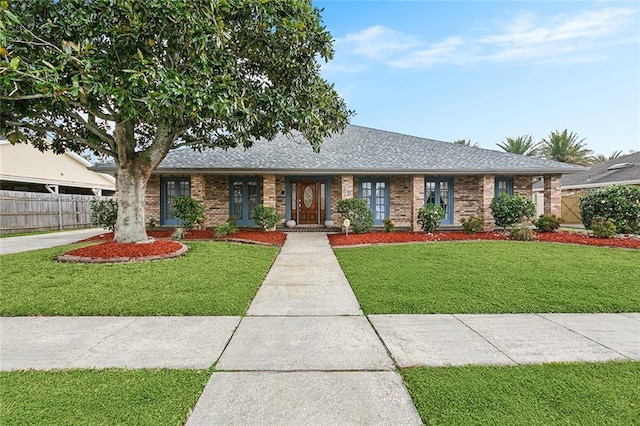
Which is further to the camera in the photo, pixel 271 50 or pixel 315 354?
pixel 271 50

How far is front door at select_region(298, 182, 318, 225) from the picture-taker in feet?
45.2

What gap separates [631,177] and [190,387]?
81.4 ft

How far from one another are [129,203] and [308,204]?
7.22 m

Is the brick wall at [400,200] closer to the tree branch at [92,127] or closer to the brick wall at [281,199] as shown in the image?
the brick wall at [281,199]

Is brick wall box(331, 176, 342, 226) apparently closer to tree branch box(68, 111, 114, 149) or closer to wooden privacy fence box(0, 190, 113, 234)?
tree branch box(68, 111, 114, 149)

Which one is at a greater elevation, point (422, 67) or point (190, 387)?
point (422, 67)

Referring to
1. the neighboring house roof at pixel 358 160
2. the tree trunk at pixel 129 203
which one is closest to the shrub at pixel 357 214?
the neighboring house roof at pixel 358 160

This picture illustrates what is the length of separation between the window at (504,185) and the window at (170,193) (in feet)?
45.5

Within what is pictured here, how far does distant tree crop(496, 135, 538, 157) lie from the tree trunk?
28988mm

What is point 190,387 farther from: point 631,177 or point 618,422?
point 631,177

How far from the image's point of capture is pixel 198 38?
5840mm

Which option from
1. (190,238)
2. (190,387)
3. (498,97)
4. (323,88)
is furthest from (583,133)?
(190,387)

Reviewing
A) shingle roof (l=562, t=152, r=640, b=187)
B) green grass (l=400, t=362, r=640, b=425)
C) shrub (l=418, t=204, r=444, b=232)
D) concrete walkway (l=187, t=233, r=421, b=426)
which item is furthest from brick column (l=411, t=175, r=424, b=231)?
shingle roof (l=562, t=152, r=640, b=187)

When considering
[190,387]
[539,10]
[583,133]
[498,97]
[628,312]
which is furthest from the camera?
[583,133]
